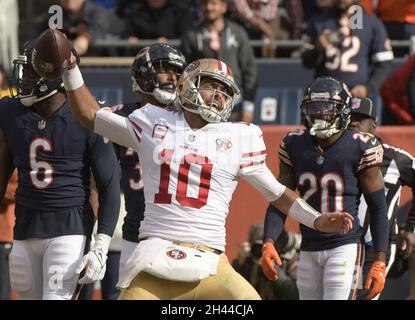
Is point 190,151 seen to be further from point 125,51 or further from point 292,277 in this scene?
point 125,51

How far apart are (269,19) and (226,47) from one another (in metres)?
1.12

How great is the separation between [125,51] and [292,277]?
365 cm

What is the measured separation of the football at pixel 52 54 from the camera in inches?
230

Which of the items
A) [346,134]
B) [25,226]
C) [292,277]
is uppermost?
[346,134]

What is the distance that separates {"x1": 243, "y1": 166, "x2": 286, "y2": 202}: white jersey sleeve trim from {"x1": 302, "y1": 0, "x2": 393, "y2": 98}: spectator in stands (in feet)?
13.9

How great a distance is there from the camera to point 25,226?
6836mm

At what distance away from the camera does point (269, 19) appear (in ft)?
37.5

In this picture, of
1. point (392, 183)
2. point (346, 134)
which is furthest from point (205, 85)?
point (392, 183)

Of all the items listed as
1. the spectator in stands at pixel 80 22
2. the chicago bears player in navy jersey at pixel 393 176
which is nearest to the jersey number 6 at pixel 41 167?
the chicago bears player in navy jersey at pixel 393 176

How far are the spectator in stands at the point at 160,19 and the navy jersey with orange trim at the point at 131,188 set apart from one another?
3659 mm

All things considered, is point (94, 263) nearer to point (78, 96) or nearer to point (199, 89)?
Result: point (78, 96)

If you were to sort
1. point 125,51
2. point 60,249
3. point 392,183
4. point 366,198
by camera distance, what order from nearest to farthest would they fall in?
point 60,249
point 366,198
point 392,183
point 125,51

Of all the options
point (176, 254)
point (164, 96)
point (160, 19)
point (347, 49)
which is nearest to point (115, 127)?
point (176, 254)

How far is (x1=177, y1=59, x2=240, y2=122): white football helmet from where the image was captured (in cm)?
616
